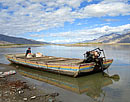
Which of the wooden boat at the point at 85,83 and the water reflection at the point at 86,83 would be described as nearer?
the water reflection at the point at 86,83

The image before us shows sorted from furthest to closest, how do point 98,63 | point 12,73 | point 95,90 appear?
point 12,73
point 98,63
point 95,90

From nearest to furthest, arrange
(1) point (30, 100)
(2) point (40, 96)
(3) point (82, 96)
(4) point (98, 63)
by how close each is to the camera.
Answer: (1) point (30, 100), (2) point (40, 96), (3) point (82, 96), (4) point (98, 63)

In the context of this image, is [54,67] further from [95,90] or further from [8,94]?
[8,94]

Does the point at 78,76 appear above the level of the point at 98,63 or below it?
below

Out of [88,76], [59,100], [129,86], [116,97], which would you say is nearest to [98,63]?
[88,76]

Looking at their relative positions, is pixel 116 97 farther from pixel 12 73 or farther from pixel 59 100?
pixel 12 73

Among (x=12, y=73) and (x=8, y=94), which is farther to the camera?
(x=12, y=73)

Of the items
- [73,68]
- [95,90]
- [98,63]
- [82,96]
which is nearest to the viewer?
[82,96]

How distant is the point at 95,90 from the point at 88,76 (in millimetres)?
3865

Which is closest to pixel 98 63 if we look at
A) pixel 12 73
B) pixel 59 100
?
pixel 59 100

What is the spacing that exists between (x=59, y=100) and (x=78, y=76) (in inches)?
228

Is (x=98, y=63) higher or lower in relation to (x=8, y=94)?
higher

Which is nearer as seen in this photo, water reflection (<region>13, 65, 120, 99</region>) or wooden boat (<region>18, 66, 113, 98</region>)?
water reflection (<region>13, 65, 120, 99</region>)

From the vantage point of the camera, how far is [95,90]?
10.7 metres
